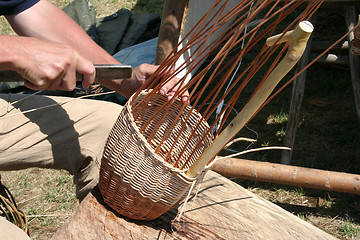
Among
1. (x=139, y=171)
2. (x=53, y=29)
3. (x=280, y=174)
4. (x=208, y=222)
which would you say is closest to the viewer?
(x=139, y=171)

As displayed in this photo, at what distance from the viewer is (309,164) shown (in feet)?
8.43

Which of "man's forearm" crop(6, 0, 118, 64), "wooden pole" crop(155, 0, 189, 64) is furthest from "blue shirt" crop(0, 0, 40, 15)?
"wooden pole" crop(155, 0, 189, 64)

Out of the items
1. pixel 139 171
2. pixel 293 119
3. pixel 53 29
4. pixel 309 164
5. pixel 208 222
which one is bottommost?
pixel 309 164

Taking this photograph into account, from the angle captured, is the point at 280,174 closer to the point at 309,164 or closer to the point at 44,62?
the point at 309,164

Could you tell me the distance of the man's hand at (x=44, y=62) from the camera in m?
1.06

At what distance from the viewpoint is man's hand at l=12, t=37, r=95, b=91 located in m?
1.06

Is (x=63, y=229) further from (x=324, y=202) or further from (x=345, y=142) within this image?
(x=345, y=142)

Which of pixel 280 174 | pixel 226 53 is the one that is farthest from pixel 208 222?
pixel 226 53

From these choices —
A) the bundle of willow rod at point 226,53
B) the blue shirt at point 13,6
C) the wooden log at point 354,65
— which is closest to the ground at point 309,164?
the wooden log at point 354,65

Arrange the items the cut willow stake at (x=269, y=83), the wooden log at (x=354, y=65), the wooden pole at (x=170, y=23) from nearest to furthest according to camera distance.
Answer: the cut willow stake at (x=269, y=83), the wooden pole at (x=170, y=23), the wooden log at (x=354, y=65)

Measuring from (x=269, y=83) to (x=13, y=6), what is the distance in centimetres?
100

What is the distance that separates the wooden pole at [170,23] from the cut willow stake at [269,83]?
131 centimetres

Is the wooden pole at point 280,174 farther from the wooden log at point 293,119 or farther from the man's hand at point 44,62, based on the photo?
the man's hand at point 44,62

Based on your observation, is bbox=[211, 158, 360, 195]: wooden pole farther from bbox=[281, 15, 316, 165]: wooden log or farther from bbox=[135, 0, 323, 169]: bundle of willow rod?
bbox=[281, 15, 316, 165]: wooden log
